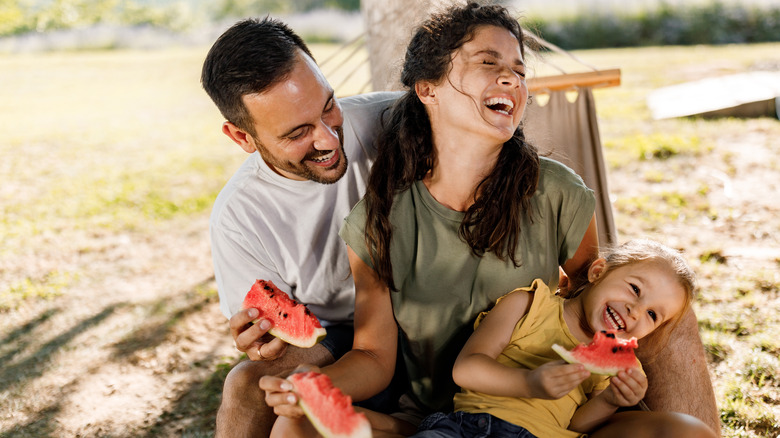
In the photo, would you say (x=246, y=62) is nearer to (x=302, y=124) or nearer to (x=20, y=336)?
A: (x=302, y=124)

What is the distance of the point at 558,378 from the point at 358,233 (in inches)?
35.2

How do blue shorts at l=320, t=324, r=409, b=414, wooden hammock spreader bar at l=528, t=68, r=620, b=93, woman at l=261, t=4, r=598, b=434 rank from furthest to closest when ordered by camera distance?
wooden hammock spreader bar at l=528, t=68, r=620, b=93 < blue shorts at l=320, t=324, r=409, b=414 < woman at l=261, t=4, r=598, b=434

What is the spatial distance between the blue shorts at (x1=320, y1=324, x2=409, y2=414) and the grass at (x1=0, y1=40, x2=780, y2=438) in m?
1.21

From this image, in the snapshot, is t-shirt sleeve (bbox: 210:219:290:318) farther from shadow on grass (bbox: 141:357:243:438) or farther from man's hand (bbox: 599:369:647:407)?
man's hand (bbox: 599:369:647:407)

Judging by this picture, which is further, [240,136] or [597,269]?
[240,136]

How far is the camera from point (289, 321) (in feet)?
7.29

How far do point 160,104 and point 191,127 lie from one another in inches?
125

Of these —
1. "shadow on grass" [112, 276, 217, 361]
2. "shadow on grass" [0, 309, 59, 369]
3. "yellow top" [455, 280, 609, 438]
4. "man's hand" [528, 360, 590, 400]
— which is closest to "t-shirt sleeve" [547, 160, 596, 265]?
"yellow top" [455, 280, 609, 438]

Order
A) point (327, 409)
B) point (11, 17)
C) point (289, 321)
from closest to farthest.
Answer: point (327, 409), point (289, 321), point (11, 17)

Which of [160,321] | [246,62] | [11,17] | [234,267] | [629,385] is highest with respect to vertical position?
[246,62]

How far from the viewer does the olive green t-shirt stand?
236cm

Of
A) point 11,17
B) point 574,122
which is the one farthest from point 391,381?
point 11,17

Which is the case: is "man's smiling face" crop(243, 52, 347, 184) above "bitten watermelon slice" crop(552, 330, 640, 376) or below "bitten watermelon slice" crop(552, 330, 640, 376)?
above

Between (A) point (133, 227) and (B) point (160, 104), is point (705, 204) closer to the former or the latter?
(A) point (133, 227)
